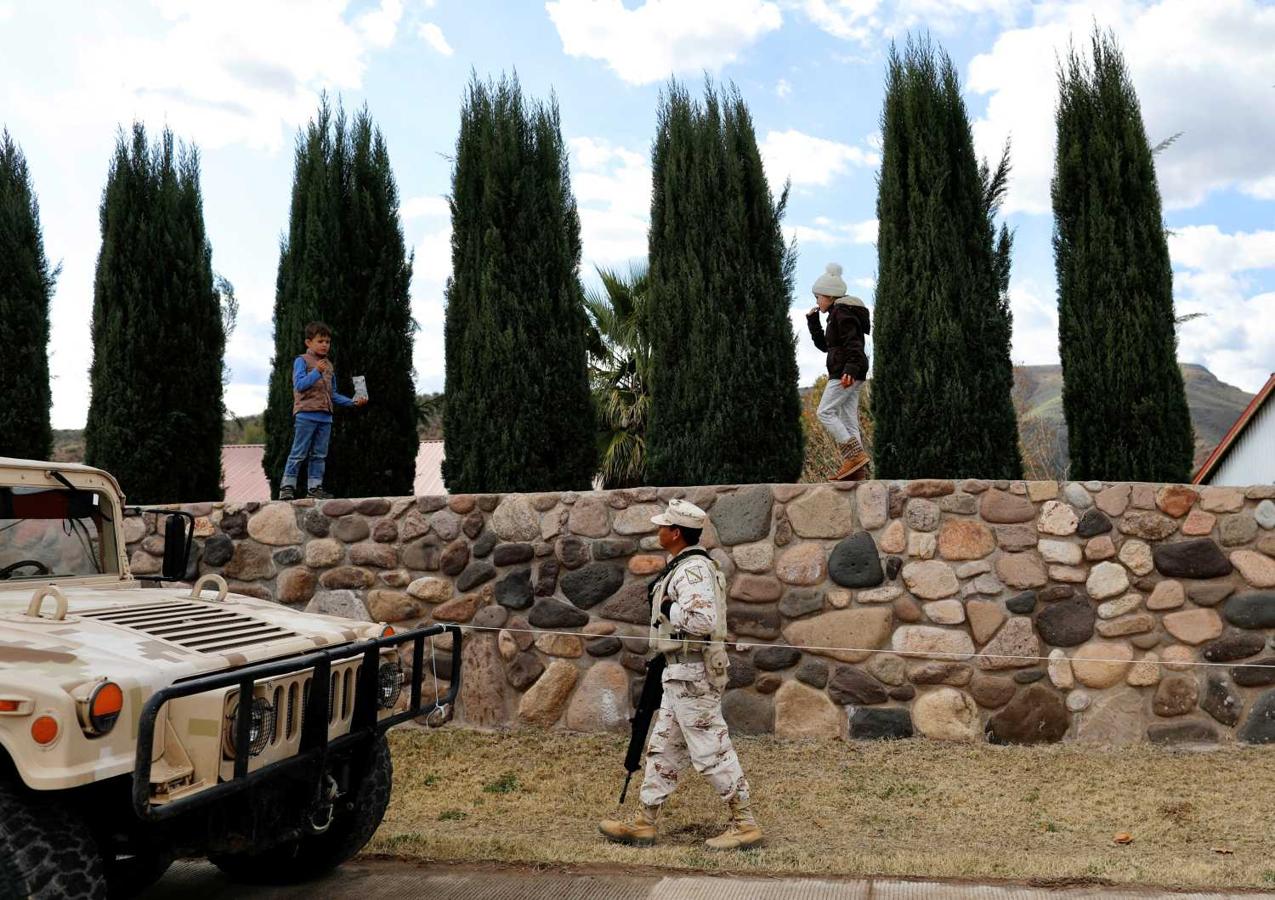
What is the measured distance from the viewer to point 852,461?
833cm

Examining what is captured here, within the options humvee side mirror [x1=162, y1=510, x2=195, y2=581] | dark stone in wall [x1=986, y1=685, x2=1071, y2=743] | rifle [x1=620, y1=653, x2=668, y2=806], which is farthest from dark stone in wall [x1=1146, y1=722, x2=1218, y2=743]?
humvee side mirror [x1=162, y1=510, x2=195, y2=581]

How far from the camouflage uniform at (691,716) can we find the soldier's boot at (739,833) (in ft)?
0.17

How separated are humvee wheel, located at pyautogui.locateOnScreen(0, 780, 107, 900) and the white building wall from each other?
22945 millimetres

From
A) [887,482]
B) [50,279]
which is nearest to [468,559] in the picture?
[887,482]

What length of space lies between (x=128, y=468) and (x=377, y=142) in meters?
3.89

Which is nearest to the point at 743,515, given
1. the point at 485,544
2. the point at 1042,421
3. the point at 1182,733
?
the point at 485,544

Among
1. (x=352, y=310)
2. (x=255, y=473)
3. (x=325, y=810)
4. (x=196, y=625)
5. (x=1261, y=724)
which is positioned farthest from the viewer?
(x=255, y=473)

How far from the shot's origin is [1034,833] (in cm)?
600

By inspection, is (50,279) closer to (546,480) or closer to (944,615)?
(546,480)

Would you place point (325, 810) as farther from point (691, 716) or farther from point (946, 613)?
point (946, 613)

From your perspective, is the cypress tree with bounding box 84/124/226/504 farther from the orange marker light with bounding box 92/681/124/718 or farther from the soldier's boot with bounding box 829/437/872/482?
the orange marker light with bounding box 92/681/124/718

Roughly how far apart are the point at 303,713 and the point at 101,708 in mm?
822

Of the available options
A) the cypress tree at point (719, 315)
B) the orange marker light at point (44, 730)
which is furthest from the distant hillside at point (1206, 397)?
the orange marker light at point (44, 730)

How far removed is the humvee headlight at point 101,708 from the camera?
139 inches
